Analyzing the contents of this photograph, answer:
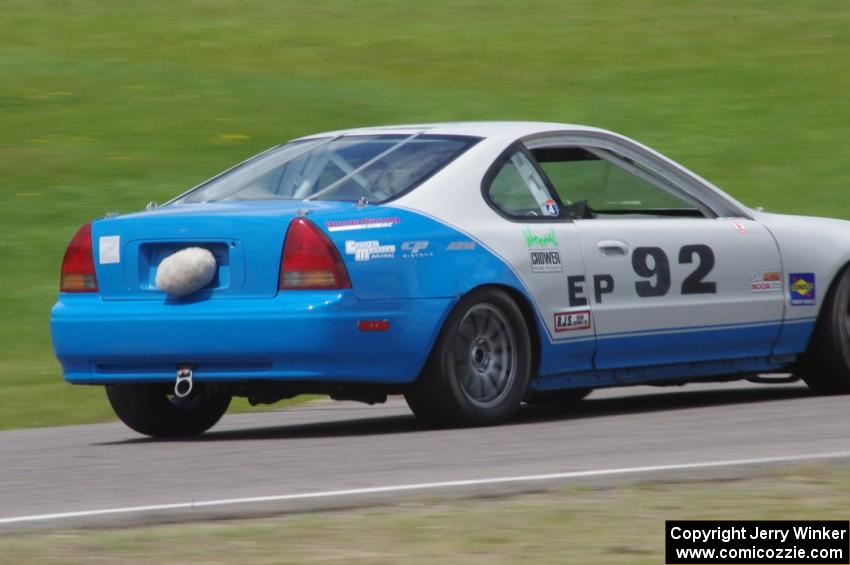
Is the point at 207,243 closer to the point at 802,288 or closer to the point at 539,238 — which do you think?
the point at 539,238

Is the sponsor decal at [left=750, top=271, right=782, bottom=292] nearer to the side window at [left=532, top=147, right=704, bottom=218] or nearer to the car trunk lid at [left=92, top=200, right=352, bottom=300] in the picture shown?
the side window at [left=532, top=147, right=704, bottom=218]

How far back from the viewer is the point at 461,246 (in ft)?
27.7

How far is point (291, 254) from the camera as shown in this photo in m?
8.04

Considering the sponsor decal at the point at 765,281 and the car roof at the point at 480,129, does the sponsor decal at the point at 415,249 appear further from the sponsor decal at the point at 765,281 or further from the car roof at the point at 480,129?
the sponsor decal at the point at 765,281

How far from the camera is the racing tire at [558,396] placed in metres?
10.1

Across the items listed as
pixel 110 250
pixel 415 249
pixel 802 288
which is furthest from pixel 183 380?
pixel 802 288

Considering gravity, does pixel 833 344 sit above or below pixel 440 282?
below

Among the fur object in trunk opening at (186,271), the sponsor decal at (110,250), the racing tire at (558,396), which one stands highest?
the sponsor decal at (110,250)

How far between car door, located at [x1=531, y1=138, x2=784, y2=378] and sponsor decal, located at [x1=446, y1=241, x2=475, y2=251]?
25.4 inches

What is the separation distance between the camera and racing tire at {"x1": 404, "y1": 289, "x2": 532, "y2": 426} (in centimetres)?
838

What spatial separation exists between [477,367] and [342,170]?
3.76 ft

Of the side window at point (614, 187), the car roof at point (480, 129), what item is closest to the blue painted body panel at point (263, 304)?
the car roof at point (480, 129)

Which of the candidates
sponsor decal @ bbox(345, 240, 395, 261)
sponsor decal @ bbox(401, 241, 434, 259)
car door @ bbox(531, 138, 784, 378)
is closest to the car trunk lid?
sponsor decal @ bbox(345, 240, 395, 261)

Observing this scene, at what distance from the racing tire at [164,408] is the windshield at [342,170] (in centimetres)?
95
